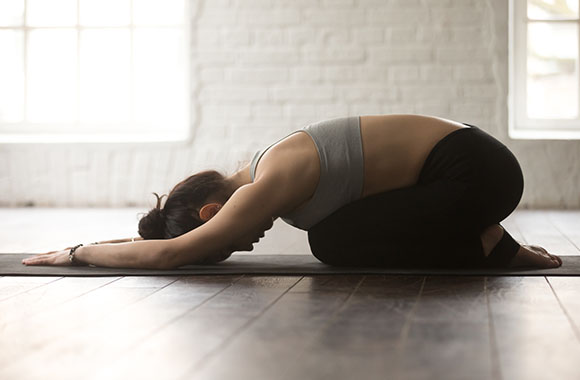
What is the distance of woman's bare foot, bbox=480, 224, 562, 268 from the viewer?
245 centimetres

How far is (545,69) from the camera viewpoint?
584 centimetres

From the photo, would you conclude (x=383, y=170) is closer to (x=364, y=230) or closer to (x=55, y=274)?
(x=364, y=230)

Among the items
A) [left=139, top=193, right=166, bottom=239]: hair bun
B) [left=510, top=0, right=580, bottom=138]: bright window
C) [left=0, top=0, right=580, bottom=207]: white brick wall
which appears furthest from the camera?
[left=510, top=0, right=580, bottom=138]: bright window

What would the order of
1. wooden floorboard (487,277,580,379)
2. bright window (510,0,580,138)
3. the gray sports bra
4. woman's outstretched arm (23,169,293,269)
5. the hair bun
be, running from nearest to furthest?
wooden floorboard (487,277,580,379) → woman's outstretched arm (23,169,293,269) → the gray sports bra → the hair bun → bright window (510,0,580,138)

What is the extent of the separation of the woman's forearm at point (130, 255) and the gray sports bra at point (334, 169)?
0.36 meters

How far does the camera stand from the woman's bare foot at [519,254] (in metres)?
2.45

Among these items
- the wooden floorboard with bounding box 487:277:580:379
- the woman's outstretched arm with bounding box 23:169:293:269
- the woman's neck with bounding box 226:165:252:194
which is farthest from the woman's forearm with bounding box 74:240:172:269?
the wooden floorboard with bounding box 487:277:580:379

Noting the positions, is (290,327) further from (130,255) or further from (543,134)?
(543,134)

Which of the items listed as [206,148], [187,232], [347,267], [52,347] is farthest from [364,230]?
[206,148]

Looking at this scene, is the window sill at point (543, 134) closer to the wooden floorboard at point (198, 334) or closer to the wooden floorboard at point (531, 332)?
the wooden floorboard at point (531, 332)

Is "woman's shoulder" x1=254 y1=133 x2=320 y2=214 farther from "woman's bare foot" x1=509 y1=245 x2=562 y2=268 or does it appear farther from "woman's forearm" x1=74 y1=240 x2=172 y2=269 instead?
"woman's bare foot" x1=509 y1=245 x2=562 y2=268

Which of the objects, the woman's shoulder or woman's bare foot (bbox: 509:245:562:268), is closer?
the woman's shoulder

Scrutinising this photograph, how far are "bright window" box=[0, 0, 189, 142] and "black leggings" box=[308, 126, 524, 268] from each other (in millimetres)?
3893

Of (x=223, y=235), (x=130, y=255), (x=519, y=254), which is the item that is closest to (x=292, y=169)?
(x=223, y=235)
